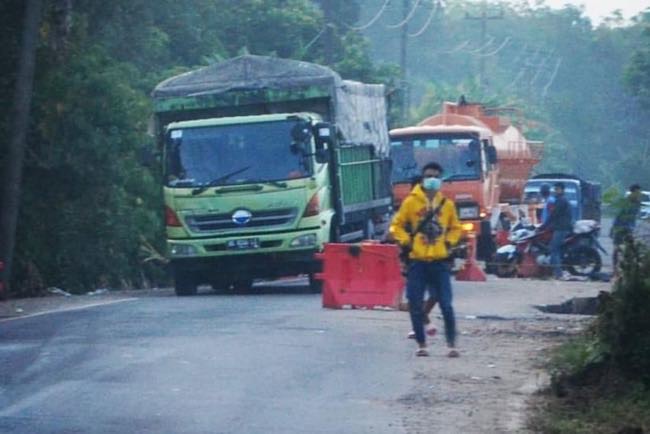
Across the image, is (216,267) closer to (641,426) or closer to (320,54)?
(641,426)

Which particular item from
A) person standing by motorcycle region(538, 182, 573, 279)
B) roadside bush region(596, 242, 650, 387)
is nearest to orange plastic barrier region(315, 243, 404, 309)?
roadside bush region(596, 242, 650, 387)

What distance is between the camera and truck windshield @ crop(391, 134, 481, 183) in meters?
32.5

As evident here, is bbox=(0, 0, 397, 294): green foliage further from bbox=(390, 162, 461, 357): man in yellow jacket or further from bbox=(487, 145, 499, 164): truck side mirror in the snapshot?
bbox=(390, 162, 461, 357): man in yellow jacket

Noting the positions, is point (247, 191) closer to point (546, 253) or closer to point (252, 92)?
point (252, 92)

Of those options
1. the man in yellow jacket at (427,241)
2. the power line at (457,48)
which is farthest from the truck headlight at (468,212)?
the power line at (457,48)

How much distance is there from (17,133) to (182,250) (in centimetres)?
321

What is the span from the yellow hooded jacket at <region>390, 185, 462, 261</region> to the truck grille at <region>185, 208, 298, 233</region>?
27.5 ft

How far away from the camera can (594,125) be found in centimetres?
9175

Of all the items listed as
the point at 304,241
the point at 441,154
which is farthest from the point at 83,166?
the point at 441,154

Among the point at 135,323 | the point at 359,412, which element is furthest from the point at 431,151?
the point at 359,412

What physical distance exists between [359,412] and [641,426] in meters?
1.98

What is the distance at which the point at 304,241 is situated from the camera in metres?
22.2

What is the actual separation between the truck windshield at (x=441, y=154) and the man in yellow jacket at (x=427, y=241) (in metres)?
18.5

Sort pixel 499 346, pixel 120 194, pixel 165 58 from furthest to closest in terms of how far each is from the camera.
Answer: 1. pixel 165 58
2. pixel 120 194
3. pixel 499 346
